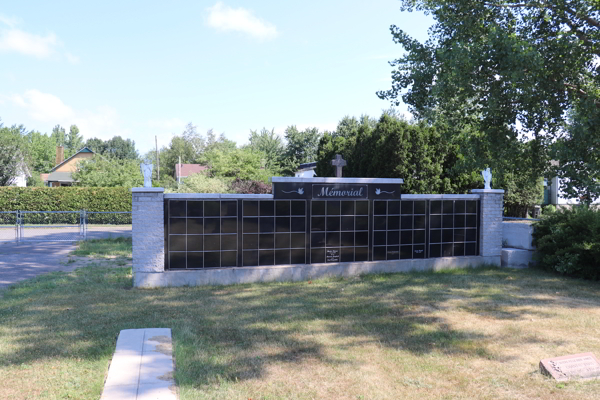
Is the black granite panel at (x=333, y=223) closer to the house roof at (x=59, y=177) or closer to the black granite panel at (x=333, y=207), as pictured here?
the black granite panel at (x=333, y=207)

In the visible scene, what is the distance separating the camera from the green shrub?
37.8 ft

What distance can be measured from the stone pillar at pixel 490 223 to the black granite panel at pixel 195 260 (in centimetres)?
731

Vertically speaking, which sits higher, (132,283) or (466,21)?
(466,21)

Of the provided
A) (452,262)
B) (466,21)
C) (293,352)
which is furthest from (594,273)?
(293,352)

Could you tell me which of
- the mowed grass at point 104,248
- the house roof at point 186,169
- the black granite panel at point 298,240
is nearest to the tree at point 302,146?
the house roof at point 186,169

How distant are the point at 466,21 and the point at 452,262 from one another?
6.18 meters

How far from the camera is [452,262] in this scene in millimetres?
12422

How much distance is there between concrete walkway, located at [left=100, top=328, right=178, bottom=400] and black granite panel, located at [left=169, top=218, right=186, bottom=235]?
3.78m

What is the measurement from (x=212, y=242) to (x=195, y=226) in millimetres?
506

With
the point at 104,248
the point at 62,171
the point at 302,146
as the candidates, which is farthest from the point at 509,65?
the point at 62,171

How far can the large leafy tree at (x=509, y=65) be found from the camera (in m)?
10.9

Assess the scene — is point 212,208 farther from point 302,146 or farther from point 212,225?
point 302,146

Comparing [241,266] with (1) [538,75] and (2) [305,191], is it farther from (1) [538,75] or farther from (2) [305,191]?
(1) [538,75]

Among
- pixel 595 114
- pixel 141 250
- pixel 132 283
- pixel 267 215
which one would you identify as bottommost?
pixel 132 283
